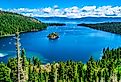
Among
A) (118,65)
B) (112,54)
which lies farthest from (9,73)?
(112,54)

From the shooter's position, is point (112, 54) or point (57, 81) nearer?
point (57, 81)

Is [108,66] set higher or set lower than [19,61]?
lower

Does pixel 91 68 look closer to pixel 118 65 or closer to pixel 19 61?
pixel 118 65

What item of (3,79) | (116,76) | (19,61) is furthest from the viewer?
(116,76)

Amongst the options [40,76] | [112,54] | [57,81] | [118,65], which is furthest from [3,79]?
[112,54]

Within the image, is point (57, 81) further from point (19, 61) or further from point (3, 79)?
point (19, 61)

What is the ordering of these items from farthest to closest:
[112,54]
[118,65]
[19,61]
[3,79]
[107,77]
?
[112,54], [118,65], [107,77], [3,79], [19,61]

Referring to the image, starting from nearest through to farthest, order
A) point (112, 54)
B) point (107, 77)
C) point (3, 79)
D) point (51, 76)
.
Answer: point (3, 79)
point (51, 76)
point (107, 77)
point (112, 54)

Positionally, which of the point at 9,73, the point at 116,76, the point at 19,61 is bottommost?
the point at 116,76

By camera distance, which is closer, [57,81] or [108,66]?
[57,81]
